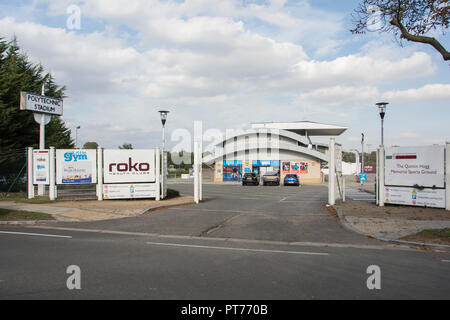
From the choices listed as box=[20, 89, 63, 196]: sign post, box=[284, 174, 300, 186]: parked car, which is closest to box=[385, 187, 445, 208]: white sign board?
box=[20, 89, 63, 196]: sign post

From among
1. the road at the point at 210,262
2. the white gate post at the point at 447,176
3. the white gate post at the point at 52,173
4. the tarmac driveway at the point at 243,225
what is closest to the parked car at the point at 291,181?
the tarmac driveway at the point at 243,225

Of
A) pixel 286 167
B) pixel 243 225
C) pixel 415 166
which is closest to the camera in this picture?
pixel 243 225

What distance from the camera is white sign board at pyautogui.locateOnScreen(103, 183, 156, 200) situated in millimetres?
17125

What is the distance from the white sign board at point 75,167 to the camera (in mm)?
16828

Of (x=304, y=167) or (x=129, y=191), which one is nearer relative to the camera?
(x=129, y=191)

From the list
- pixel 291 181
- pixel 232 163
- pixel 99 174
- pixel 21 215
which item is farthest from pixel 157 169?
pixel 232 163

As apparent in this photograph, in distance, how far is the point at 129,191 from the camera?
17328 millimetres

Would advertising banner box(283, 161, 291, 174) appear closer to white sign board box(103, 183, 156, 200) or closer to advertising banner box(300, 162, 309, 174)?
advertising banner box(300, 162, 309, 174)

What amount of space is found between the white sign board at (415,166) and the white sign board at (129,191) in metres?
11.3

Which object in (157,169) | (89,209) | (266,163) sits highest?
(266,163)

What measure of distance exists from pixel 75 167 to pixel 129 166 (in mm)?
2554

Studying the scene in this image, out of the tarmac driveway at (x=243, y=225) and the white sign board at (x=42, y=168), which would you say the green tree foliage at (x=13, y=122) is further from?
the tarmac driveway at (x=243, y=225)

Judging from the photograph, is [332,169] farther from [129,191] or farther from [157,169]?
[129,191]

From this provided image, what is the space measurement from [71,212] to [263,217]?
→ 729 centimetres
